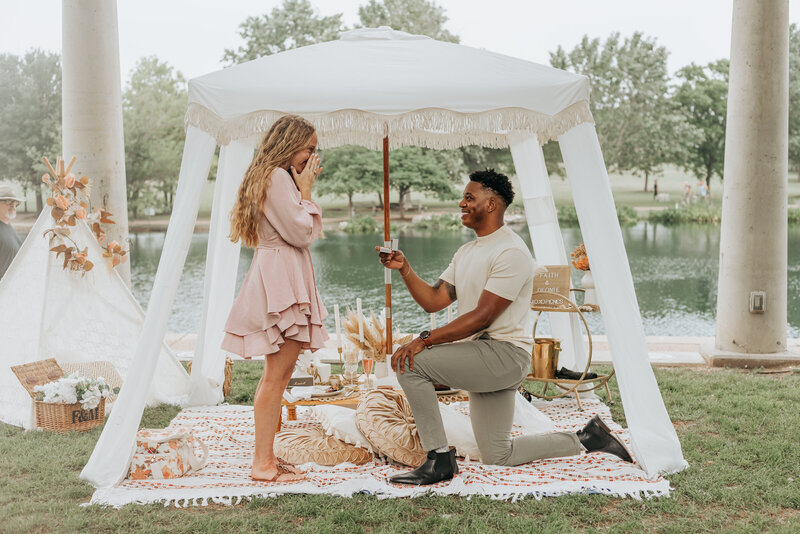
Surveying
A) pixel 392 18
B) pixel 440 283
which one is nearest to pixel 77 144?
pixel 440 283

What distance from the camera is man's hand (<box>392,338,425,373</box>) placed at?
346 centimetres

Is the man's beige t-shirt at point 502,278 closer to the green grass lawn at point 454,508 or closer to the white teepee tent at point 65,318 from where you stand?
the green grass lawn at point 454,508

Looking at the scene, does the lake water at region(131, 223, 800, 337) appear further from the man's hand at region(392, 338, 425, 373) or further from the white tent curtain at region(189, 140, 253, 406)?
the man's hand at region(392, 338, 425, 373)

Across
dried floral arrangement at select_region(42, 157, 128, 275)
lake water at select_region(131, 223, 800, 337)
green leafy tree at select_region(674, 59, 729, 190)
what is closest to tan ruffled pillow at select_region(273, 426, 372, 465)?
dried floral arrangement at select_region(42, 157, 128, 275)

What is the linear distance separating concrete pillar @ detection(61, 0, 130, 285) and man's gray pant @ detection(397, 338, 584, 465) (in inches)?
124

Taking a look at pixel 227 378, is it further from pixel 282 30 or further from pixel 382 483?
pixel 282 30

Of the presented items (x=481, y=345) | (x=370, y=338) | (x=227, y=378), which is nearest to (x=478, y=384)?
(x=481, y=345)

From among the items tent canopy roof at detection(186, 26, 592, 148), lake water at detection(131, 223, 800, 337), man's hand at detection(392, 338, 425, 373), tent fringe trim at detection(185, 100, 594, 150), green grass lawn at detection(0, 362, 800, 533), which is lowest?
lake water at detection(131, 223, 800, 337)

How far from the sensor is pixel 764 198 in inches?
243

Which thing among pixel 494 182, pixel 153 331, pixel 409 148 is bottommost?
pixel 153 331

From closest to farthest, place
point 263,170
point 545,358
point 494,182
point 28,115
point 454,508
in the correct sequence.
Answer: point 454,508, point 263,170, point 494,182, point 545,358, point 28,115

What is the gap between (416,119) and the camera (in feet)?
13.7

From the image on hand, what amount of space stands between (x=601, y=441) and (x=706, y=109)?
37.3m

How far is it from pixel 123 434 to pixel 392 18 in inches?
1133
